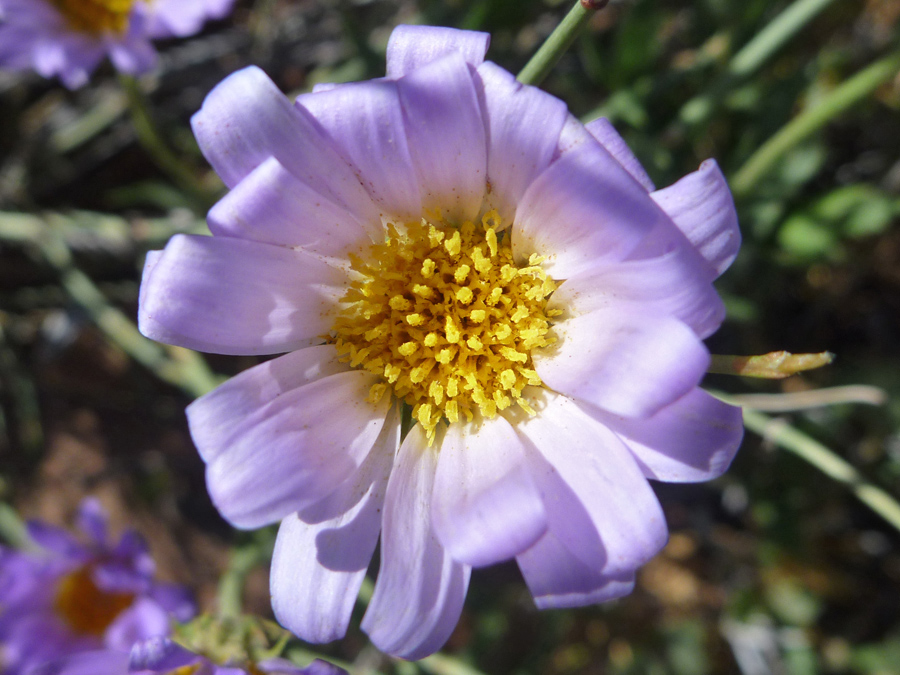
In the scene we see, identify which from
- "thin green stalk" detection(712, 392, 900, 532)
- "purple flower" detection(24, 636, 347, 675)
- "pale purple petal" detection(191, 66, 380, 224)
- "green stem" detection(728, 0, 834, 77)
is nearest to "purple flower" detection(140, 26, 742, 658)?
"pale purple petal" detection(191, 66, 380, 224)

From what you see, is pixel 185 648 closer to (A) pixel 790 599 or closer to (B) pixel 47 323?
(B) pixel 47 323

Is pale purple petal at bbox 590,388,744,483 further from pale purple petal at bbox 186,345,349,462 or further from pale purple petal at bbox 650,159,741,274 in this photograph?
pale purple petal at bbox 186,345,349,462

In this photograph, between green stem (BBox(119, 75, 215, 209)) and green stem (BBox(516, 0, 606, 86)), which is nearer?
green stem (BBox(516, 0, 606, 86))

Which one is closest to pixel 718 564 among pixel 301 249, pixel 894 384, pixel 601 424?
pixel 894 384

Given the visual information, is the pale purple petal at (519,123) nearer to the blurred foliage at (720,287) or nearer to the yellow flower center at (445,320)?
the yellow flower center at (445,320)

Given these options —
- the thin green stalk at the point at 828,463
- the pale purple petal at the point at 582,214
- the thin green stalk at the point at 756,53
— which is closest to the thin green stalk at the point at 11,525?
the pale purple petal at the point at 582,214
